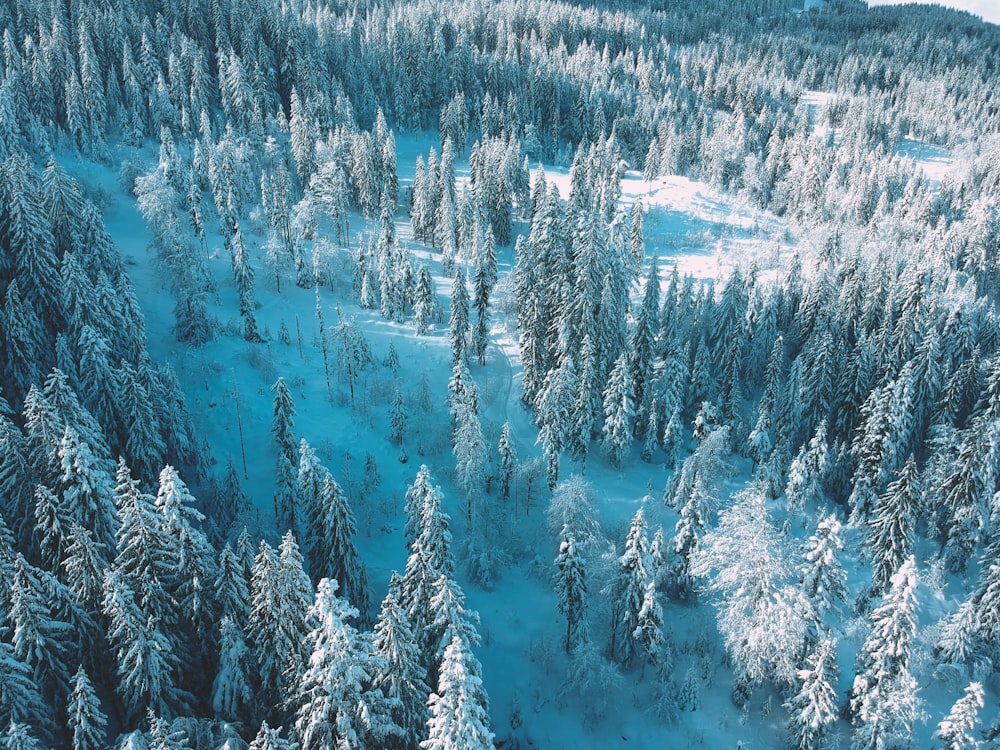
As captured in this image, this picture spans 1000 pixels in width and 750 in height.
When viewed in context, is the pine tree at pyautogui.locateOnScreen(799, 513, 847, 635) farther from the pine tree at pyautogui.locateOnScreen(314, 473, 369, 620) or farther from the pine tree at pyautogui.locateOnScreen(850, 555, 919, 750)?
the pine tree at pyautogui.locateOnScreen(314, 473, 369, 620)

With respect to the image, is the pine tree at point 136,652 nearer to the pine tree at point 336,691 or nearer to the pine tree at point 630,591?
the pine tree at point 336,691

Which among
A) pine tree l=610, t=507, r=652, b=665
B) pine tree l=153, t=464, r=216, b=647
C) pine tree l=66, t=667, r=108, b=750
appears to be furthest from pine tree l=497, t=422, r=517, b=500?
pine tree l=66, t=667, r=108, b=750

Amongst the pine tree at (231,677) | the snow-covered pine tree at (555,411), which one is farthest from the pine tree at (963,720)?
the pine tree at (231,677)

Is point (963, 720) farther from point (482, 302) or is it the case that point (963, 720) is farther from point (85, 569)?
point (482, 302)

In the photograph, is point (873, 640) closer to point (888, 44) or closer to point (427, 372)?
point (427, 372)

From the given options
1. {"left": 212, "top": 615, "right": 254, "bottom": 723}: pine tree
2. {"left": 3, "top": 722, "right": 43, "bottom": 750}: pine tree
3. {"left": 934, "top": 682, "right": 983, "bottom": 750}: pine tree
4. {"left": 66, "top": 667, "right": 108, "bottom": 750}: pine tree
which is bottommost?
{"left": 934, "top": 682, "right": 983, "bottom": 750}: pine tree

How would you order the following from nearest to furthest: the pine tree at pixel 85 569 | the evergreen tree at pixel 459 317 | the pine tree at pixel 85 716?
the pine tree at pixel 85 716, the pine tree at pixel 85 569, the evergreen tree at pixel 459 317
